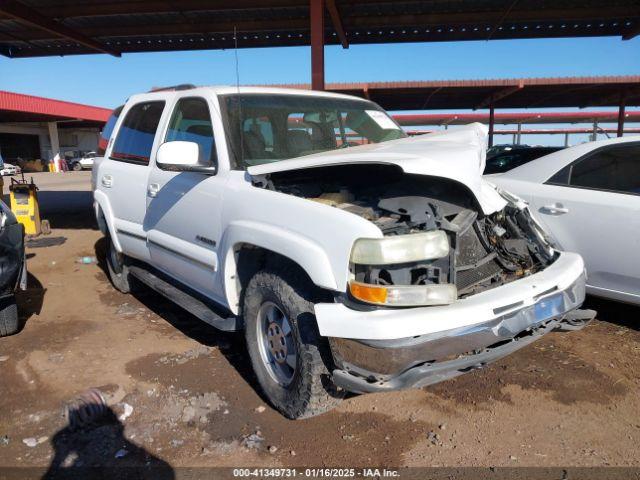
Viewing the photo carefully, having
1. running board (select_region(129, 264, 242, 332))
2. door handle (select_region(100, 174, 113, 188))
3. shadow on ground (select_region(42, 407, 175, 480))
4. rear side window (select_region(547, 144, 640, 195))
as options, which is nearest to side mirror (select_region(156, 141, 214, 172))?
running board (select_region(129, 264, 242, 332))

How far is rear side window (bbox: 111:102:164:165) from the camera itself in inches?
173

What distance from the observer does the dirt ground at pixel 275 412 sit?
2.65 meters

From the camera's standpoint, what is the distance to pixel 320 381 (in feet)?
8.64

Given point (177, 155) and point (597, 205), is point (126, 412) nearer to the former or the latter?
point (177, 155)

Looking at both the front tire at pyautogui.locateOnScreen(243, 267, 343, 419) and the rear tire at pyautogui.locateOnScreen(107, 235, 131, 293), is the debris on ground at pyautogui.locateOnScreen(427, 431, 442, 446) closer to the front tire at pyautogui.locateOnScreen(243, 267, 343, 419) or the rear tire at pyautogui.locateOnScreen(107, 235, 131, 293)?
the front tire at pyautogui.locateOnScreen(243, 267, 343, 419)

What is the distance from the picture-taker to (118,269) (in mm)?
5461

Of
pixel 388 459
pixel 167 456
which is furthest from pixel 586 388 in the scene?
pixel 167 456

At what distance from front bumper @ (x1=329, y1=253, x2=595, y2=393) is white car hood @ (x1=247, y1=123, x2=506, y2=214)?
0.58 meters

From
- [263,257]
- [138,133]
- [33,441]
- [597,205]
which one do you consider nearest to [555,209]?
[597,205]

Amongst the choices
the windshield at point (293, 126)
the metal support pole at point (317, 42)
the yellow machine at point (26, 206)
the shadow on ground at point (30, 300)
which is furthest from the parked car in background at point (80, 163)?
A: the windshield at point (293, 126)

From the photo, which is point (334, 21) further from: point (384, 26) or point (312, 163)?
point (312, 163)

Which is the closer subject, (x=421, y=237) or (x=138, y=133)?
(x=421, y=237)

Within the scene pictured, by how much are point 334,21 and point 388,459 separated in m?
8.74

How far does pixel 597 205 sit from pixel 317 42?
20.1 feet
